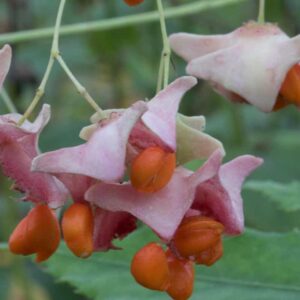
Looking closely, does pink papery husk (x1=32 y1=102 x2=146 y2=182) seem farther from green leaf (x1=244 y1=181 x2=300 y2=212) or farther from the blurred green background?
the blurred green background

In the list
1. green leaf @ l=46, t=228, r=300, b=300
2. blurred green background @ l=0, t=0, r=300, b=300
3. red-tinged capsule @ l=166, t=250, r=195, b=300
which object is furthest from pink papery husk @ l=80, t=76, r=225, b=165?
blurred green background @ l=0, t=0, r=300, b=300

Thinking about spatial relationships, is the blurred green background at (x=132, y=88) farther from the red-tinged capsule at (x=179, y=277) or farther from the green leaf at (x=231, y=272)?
the red-tinged capsule at (x=179, y=277)

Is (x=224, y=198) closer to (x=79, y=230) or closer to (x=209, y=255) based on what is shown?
(x=209, y=255)

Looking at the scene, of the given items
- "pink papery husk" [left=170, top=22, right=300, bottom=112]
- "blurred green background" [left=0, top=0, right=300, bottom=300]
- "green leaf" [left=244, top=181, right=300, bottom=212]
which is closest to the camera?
"pink papery husk" [left=170, top=22, right=300, bottom=112]

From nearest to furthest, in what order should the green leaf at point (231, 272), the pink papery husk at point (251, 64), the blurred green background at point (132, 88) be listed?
the pink papery husk at point (251, 64) → the green leaf at point (231, 272) → the blurred green background at point (132, 88)

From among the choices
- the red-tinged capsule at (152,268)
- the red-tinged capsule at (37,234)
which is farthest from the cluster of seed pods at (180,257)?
the red-tinged capsule at (37,234)

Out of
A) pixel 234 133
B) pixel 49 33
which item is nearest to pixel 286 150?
pixel 234 133

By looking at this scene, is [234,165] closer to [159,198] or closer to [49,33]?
[159,198]
